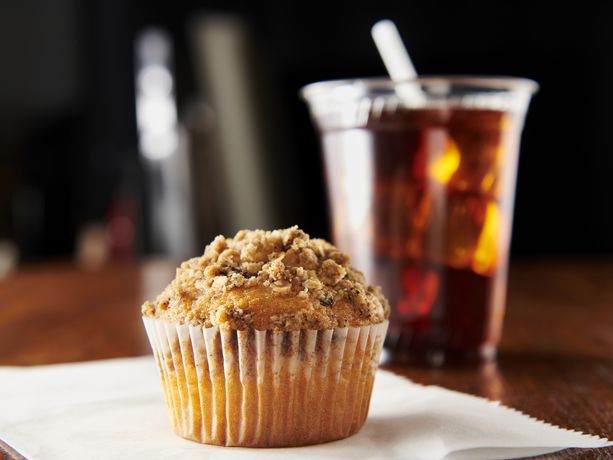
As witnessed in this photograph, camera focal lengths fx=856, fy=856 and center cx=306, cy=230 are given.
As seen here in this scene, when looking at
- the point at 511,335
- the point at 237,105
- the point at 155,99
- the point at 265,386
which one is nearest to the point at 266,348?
the point at 265,386

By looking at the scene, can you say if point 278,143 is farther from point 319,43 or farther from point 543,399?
point 543,399

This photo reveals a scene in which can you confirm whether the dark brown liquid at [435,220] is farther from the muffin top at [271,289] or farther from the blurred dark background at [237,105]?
the blurred dark background at [237,105]

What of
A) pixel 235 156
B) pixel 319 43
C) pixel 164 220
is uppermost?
pixel 319 43


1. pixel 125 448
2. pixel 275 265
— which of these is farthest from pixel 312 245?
pixel 125 448

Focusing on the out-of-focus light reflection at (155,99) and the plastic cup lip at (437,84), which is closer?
Answer: the plastic cup lip at (437,84)

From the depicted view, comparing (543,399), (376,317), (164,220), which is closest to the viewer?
(376,317)

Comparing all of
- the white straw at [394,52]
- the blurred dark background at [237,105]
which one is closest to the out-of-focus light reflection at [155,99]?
the blurred dark background at [237,105]

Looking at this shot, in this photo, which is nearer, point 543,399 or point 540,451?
point 540,451

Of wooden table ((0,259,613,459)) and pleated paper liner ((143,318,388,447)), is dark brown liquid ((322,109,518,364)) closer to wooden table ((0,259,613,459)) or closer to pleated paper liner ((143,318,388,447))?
wooden table ((0,259,613,459))
